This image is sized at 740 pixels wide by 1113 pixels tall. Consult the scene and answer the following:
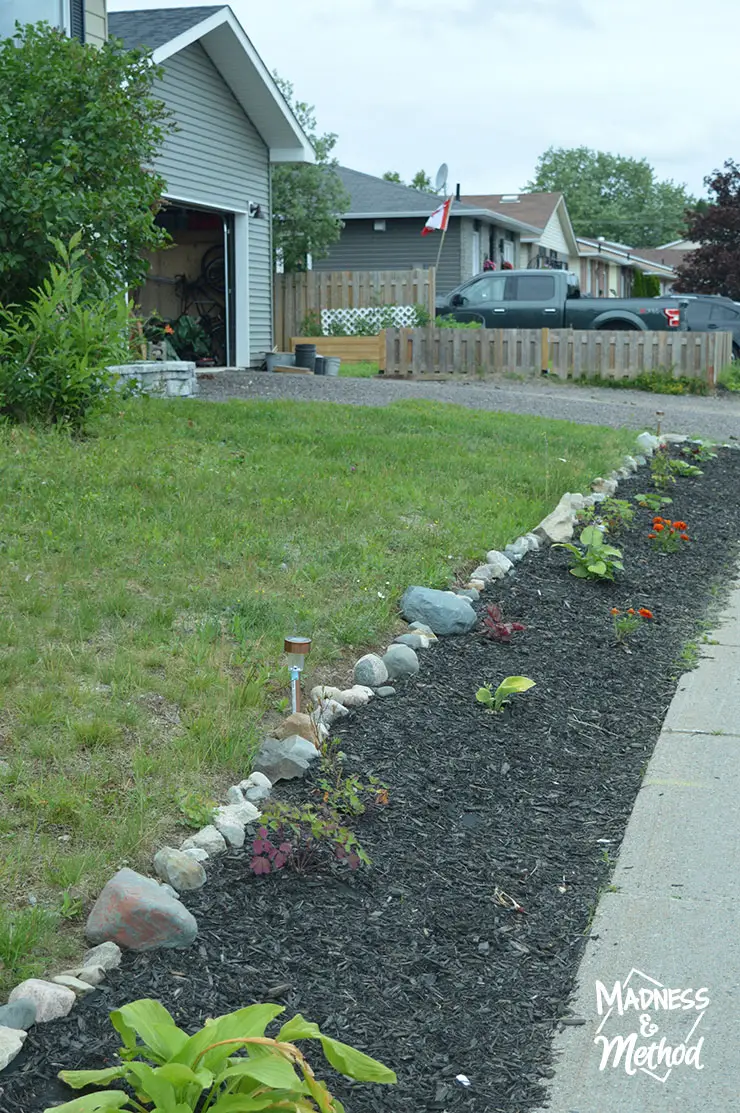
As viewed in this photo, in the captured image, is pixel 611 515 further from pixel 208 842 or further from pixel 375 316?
pixel 375 316

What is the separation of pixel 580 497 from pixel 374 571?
2.82 m

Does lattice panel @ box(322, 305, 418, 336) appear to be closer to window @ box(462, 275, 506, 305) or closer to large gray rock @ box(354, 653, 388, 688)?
window @ box(462, 275, 506, 305)

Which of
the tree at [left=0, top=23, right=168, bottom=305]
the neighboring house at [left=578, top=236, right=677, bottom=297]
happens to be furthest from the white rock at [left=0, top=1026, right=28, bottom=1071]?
the neighboring house at [left=578, top=236, right=677, bottom=297]

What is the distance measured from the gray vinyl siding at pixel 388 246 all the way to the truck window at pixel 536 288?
28.4ft

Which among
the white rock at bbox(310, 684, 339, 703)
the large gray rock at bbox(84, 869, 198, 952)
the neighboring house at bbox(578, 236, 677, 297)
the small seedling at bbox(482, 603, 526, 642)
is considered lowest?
the large gray rock at bbox(84, 869, 198, 952)

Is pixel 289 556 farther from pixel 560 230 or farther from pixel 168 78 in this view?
pixel 560 230

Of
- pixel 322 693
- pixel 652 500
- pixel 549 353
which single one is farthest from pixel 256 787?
pixel 549 353

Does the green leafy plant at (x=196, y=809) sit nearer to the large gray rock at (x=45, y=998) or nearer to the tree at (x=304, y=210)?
the large gray rock at (x=45, y=998)

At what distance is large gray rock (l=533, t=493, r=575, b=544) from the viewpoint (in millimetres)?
7266

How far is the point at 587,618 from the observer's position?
6047 mm

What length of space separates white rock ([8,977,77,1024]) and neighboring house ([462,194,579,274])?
37653mm

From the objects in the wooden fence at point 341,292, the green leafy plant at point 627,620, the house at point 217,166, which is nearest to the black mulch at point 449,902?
the green leafy plant at point 627,620

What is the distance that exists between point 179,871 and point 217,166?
16518 mm

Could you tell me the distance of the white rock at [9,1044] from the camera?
248 cm
